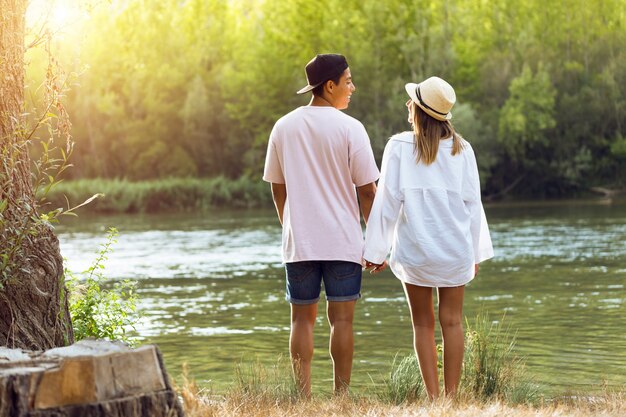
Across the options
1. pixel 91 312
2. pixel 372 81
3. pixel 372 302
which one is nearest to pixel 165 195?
pixel 372 81

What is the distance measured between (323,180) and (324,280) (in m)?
0.54

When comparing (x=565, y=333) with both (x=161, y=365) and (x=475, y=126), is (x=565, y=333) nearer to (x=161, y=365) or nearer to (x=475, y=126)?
(x=161, y=365)

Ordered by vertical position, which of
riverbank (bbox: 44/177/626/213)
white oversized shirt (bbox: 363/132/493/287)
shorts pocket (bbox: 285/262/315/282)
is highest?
white oversized shirt (bbox: 363/132/493/287)

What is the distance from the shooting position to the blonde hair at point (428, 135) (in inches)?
235

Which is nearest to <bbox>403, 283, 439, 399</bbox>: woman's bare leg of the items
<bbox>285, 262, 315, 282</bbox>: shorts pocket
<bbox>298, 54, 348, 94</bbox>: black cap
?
<bbox>285, 262, 315, 282</bbox>: shorts pocket

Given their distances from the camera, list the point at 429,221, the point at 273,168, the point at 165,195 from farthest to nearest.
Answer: the point at 165,195 < the point at 273,168 < the point at 429,221

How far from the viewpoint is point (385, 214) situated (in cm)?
600

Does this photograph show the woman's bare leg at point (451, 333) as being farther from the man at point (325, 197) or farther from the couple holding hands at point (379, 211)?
the man at point (325, 197)

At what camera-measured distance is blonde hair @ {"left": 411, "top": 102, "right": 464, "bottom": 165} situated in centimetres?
597

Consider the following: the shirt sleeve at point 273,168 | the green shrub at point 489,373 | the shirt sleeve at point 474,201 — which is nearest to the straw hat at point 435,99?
the shirt sleeve at point 474,201

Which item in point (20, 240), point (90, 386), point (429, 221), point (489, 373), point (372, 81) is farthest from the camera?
point (372, 81)

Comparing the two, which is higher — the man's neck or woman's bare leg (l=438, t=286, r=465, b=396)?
the man's neck

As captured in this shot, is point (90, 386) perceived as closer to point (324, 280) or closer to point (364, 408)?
point (364, 408)

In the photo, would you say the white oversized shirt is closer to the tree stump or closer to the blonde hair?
the blonde hair
